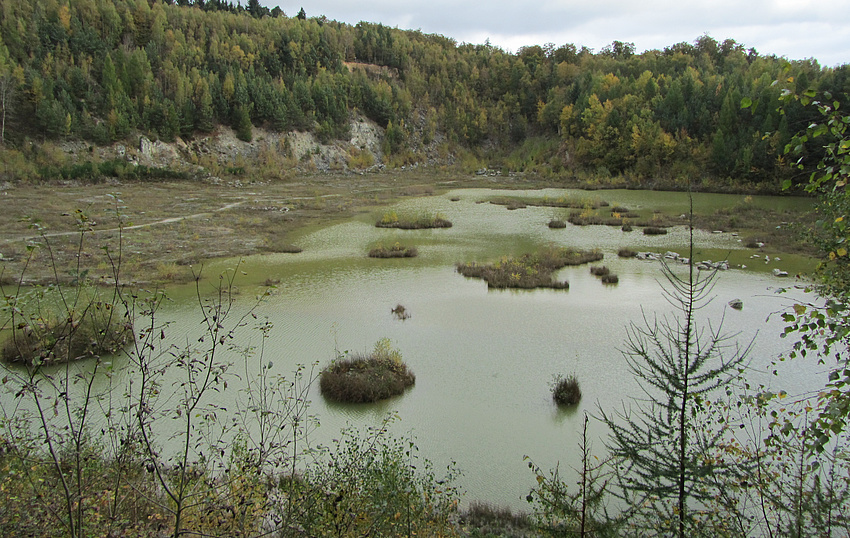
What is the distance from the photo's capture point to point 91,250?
22.5 m

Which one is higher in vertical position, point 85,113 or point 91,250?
point 85,113

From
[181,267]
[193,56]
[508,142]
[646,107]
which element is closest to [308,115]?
[193,56]

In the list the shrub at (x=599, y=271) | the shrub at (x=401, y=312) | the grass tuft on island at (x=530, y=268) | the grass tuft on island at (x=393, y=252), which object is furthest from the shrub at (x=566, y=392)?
the grass tuft on island at (x=393, y=252)

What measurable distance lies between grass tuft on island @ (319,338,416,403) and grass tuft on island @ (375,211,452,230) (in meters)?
19.3

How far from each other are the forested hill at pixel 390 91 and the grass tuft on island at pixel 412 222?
2246 centimetres

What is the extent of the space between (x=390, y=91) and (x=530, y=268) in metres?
58.6

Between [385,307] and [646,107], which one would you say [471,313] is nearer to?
[385,307]

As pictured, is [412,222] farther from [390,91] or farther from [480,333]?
[390,91]

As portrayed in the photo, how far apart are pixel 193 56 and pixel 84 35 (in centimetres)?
999

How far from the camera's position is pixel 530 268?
2064 centimetres

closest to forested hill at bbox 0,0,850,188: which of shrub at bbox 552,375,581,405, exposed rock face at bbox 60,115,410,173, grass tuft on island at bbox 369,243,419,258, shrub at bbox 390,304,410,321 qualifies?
exposed rock face at bbox 60,115,410,173

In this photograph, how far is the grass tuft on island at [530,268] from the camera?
1936 centimetres

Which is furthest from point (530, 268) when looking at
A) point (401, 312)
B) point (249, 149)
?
point (249, 149)

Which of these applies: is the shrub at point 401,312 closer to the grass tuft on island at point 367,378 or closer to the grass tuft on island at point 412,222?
the grass tuft on island at point 367,378
